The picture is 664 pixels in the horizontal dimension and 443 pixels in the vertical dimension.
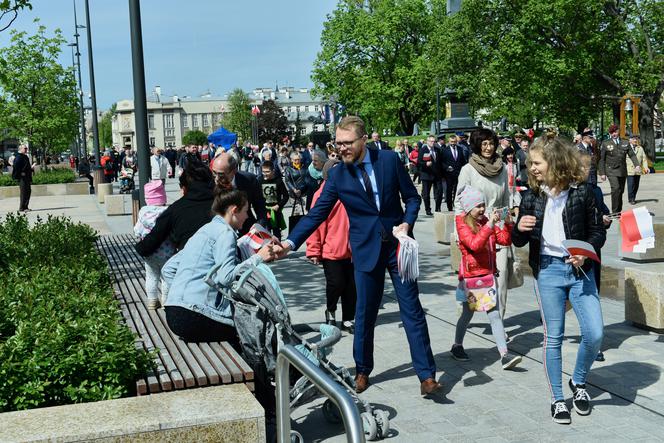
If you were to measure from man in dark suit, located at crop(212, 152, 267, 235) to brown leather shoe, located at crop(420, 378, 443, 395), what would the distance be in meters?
2.80

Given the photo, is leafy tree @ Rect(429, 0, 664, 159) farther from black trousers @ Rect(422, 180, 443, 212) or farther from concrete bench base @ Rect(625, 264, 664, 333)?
concrete bench base @ Rect(625, 264, 664, 333)

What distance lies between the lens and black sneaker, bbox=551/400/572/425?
16.7 ft

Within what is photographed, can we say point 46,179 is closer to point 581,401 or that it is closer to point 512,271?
point 512,271

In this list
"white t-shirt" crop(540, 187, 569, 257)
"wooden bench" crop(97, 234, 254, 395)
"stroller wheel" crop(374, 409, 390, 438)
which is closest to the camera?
"wooden bench" crop(97, 234, 254, 395)

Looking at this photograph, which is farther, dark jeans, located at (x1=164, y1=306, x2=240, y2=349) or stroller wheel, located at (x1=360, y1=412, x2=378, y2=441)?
dark jeans, located at (x1=164, y1=306, x2=240, y2=349)

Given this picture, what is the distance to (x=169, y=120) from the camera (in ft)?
598

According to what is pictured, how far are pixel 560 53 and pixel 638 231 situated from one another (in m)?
37.5

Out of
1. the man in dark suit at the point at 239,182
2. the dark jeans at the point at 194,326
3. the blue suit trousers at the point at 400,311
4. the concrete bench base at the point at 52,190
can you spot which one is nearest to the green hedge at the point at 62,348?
the dark jeans at the point at 194,326

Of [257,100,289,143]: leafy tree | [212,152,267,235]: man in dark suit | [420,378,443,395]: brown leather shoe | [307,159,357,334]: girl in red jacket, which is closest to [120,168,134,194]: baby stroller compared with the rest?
[212,152,267,235]: man in dark suit

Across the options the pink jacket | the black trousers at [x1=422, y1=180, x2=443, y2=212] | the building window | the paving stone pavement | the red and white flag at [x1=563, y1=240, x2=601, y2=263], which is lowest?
the paving stone pavement

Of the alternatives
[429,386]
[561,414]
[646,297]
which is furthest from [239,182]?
[561,414]

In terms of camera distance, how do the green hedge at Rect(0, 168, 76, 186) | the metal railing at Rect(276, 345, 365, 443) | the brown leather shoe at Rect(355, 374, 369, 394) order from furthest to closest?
the green hedge at Rect(0, 168, 76, 186)
the brown leather shoe at Rect(355, 374, 369, 394)
the metal railing at Rect(276, 345, 365, 443)

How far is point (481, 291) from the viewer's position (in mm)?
6371

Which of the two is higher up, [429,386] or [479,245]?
[479,245]
